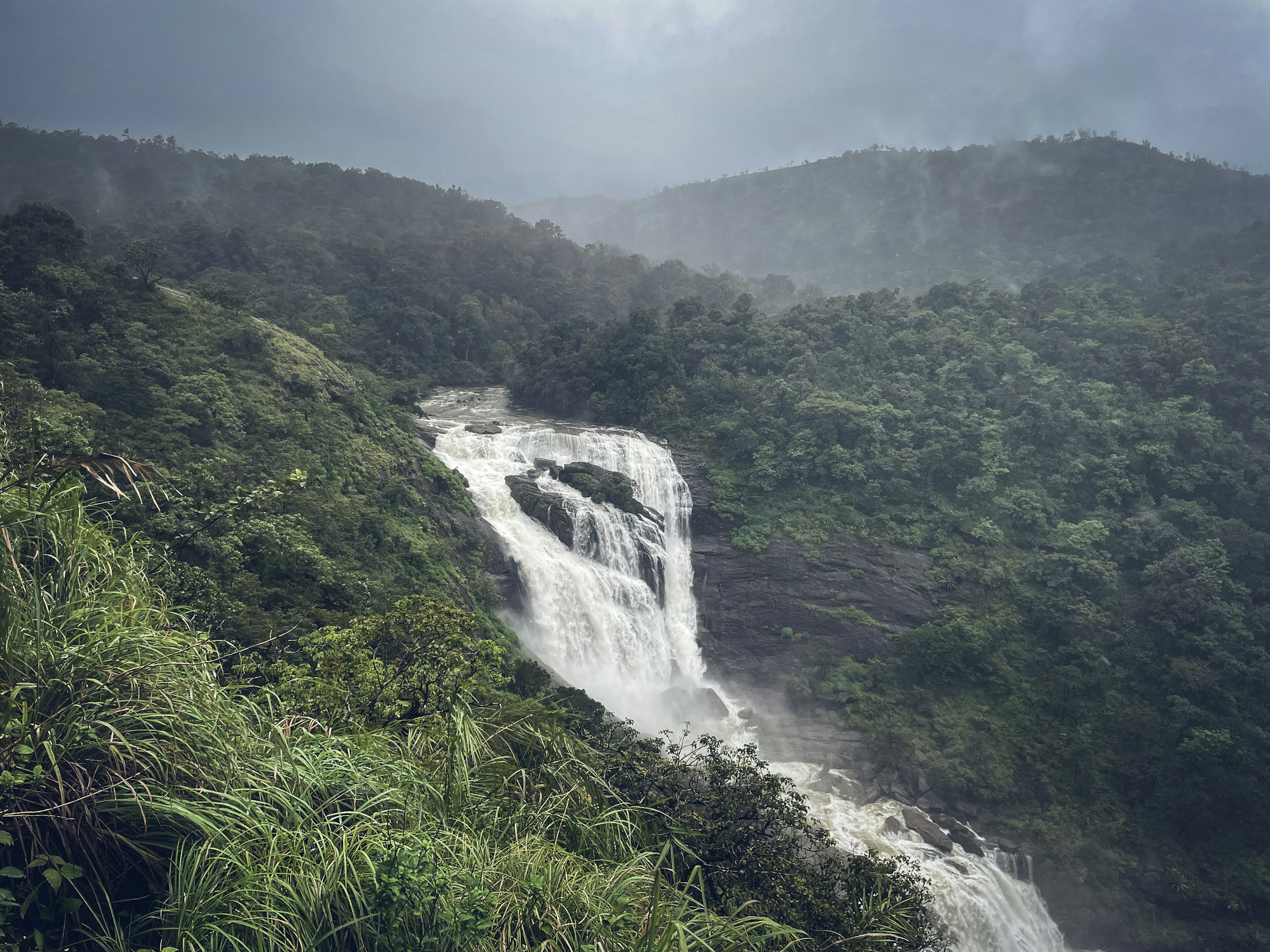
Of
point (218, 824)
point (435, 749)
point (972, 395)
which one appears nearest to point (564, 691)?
point (435, 749)

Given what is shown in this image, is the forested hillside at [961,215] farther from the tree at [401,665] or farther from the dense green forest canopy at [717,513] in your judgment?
the tree at [401,665]

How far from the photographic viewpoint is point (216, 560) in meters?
12.6

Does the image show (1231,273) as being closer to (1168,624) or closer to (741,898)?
(1168,624)

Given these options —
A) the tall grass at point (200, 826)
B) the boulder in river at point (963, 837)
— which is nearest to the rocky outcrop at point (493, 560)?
the boulder in river at point (963, 837)

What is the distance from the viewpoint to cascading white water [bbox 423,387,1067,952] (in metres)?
15.4

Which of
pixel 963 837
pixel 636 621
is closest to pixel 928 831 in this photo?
pixel 963 837

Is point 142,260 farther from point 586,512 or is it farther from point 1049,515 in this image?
point 1049,515

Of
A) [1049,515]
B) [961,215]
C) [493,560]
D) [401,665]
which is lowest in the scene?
[493,560]

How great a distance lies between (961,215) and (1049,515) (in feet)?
216

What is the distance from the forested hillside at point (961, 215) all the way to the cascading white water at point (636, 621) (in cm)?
3886

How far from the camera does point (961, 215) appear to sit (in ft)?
261

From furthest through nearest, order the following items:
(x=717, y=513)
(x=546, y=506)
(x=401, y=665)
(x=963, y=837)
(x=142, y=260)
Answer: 1. (x=717, y=513)
2. (x=546, y=506)
3. (x=142, y=260)
4. (x=963, y=837)
5. (x=401, y=665)

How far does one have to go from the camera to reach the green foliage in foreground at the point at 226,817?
118 inches

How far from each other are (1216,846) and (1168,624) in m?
6.29
